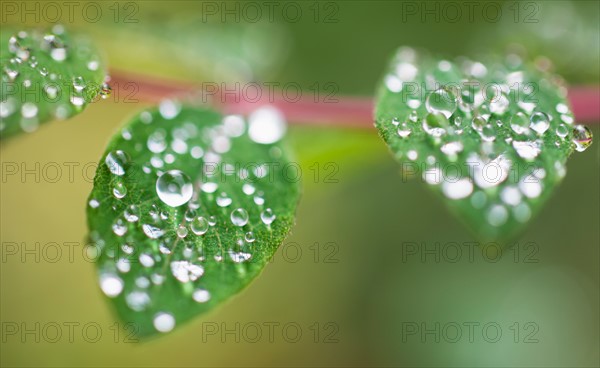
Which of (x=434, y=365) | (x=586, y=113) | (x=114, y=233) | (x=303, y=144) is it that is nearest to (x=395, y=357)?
(x=434, y=365)

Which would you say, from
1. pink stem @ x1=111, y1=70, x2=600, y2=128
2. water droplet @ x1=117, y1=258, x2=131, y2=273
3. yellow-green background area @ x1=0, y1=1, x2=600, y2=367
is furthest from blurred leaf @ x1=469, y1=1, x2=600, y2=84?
water droplet @ x1=117, y1=258, x2=131, y2=273

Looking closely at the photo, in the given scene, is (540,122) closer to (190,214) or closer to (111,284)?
(190,214)

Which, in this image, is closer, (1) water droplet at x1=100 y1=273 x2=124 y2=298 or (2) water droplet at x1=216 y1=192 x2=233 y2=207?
(1) water droplet at x1=100 y1=273 x2=124 y2=298

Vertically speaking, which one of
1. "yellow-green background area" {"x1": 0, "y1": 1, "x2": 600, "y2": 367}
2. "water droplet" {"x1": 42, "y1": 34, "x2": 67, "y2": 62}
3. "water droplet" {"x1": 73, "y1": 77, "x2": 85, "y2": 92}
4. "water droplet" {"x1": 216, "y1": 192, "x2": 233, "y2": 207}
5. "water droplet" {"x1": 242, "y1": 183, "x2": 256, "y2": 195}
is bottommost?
"yellow-green background area" {"x1": 0, "y1": 1, "x2": 600, "y2": 367}

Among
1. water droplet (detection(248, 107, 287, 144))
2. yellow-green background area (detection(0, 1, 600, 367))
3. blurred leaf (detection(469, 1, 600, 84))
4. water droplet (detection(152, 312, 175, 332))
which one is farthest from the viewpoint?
yellow-green background area (detection(0, 1, 600, 367))

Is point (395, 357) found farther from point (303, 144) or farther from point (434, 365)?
point (303, 144)

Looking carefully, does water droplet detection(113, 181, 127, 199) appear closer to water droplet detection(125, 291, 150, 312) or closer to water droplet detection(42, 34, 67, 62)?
water droplet detection(125, 291, 150, 312)
